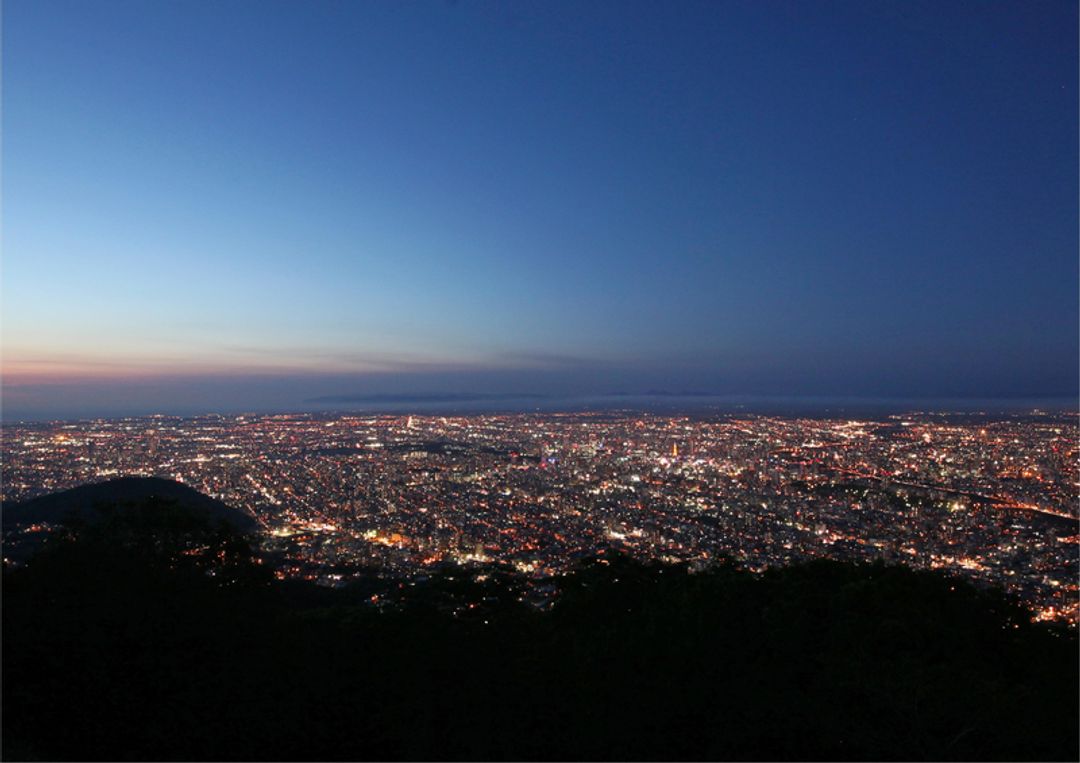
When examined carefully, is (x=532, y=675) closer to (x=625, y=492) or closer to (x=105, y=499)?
(x=105, y=499)

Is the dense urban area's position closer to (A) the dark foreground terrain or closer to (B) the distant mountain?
(B) the distant mountain

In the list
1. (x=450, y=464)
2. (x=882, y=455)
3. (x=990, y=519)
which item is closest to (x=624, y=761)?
(x=990, y=519)

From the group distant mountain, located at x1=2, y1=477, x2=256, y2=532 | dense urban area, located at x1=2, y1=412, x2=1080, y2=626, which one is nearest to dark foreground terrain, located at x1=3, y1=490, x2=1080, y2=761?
dense urban area, located at x1=2, y1=412, x2=1080, y2=626

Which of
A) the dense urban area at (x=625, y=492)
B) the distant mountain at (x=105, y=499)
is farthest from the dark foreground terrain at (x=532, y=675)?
the distant mountain at (x=105, y=499)

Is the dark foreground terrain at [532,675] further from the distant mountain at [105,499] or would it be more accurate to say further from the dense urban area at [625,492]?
the distant mountain at [105,499]

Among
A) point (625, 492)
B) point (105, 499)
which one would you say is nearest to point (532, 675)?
point (105, 499)

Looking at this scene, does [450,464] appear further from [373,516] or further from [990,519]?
[990,519]
